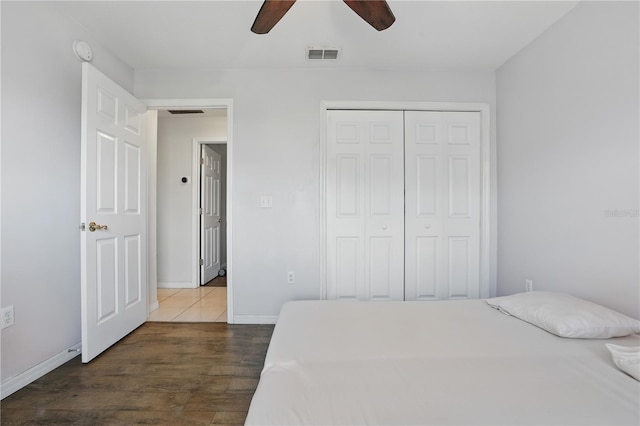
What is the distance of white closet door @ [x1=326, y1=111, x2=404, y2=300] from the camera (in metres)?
2.68

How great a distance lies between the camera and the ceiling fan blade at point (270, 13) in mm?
1385

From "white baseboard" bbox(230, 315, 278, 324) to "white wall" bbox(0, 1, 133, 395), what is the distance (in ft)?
3.79

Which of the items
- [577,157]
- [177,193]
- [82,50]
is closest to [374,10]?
[577,157]

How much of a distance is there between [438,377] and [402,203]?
1.94 m

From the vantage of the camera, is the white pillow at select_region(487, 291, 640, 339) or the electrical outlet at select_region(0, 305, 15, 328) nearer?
the white pillow at select_region(487, 291, 640, 339)

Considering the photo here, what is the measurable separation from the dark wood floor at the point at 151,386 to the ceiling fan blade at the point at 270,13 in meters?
2.04

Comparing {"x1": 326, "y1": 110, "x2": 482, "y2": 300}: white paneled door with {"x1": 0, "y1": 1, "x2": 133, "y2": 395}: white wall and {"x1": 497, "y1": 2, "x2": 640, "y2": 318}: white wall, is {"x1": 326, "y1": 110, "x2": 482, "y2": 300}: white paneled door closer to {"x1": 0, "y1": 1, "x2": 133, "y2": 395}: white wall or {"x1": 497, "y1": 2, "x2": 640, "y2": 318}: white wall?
{"x1": 497, "y1": 2, "x2": 640, "y2": 318}: white wall

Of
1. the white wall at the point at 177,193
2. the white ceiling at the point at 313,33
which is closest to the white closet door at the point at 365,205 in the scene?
the white ceiling at the point at 313,33

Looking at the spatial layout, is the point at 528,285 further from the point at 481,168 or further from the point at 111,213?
the point at 111,213

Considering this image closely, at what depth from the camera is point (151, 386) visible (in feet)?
5.39

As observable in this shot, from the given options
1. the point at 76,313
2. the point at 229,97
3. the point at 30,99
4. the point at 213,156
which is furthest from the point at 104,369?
the point at 213,156

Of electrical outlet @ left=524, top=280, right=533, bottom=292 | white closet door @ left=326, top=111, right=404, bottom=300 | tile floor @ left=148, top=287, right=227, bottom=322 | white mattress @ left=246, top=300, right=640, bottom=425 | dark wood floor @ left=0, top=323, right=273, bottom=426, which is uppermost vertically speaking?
white closet door @ left=326, top=111, right=404, bottom=300

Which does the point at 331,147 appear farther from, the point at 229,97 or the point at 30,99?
the point at 30,99

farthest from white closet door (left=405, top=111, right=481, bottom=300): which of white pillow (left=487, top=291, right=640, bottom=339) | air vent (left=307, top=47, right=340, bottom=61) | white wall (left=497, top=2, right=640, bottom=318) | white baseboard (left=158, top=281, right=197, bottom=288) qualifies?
white baseboard (left=158, top=281, right=197, bottom=288)
